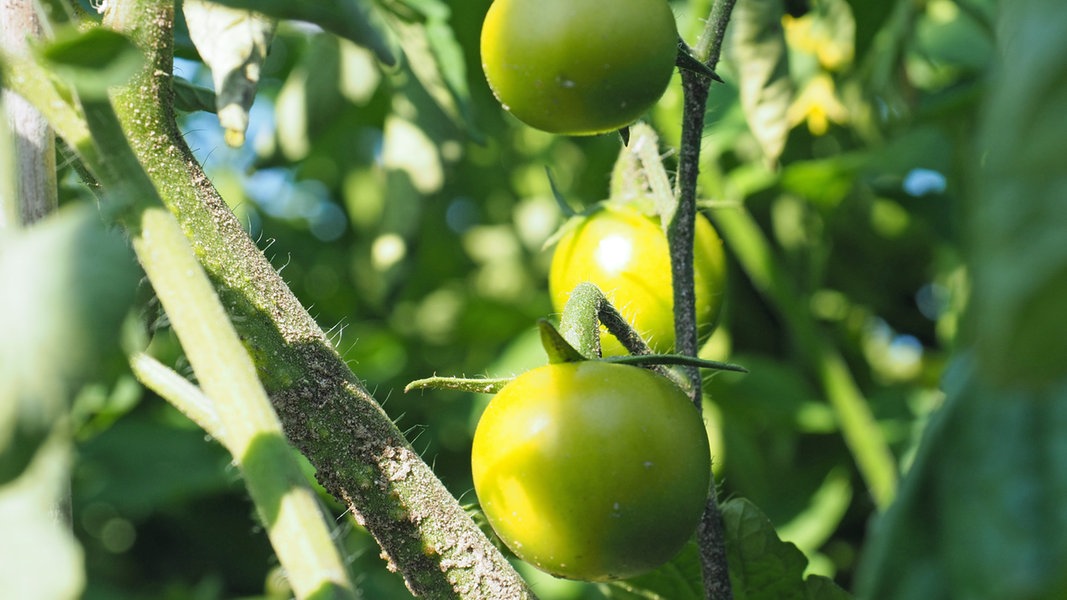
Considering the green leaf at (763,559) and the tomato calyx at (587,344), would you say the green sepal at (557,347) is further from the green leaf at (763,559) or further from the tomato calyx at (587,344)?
the green leaf at (763,559)

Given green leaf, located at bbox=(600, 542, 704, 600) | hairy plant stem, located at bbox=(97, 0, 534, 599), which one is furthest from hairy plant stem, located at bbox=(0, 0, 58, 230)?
green leaf, located at bbox=(600, 542, 704, 600)

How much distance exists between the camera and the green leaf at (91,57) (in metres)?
0.35

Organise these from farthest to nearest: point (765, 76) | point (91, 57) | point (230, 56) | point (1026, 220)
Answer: point (765, 76) < point (230, 56) < point (91, 57) < point (1026, 220)

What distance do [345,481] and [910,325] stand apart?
1316mm

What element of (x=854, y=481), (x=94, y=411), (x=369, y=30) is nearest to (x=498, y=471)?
(x=369, y=30)

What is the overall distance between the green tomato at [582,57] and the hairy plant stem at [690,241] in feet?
0.15

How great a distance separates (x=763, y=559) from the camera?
0.67 m

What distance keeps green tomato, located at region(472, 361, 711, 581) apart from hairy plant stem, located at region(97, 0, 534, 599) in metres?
0.03

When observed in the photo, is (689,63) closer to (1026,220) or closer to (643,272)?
(643,272)

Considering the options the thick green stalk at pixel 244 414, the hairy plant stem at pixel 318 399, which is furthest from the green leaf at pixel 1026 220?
the hairy plant stem at pixel 318 399

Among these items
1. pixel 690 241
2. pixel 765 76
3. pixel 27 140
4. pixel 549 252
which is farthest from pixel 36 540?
pixel 549 252

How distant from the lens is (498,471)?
524 millimetres

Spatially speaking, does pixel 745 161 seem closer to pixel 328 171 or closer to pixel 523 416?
pixel 328 171

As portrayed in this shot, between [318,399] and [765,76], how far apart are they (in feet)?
1.54
